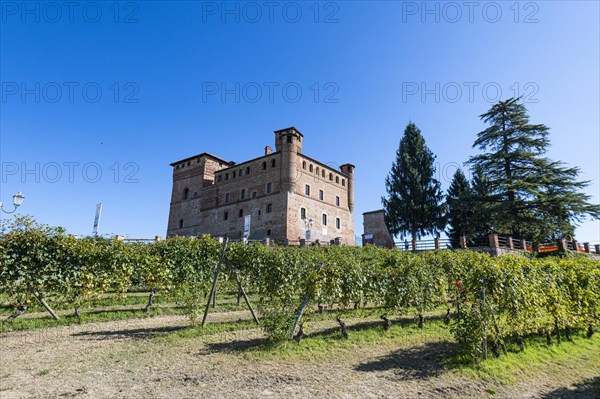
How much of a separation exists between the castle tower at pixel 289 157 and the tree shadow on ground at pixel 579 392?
2959 centimetres

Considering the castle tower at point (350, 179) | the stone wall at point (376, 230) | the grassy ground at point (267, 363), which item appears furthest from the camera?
the castle tower at point (350, 179)

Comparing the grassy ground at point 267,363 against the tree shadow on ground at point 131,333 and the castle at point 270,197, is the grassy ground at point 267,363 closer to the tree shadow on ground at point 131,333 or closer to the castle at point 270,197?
the tree shadow on ground at point 131,333

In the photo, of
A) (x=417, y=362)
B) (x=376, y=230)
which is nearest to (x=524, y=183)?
(x=376, y=230)

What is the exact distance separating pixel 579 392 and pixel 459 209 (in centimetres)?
2111

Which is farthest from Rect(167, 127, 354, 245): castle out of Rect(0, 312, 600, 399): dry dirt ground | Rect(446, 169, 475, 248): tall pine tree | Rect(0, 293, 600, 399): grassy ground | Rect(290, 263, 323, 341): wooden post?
Rect(0, 312, 600, 399): dry dirt ground

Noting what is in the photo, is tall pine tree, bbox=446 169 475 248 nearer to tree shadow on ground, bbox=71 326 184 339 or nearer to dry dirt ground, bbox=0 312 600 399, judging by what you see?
dry dirt ground, bbox=0 312 600 399

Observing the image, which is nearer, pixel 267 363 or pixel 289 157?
pixel 267 363

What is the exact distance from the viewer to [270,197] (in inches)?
1430

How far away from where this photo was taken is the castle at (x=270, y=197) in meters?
35.4

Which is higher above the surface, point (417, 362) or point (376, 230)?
point (376, 230)

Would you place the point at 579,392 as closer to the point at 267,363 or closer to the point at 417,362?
the point at 417,362

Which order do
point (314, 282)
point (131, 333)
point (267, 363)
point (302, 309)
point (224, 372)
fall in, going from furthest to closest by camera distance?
point (131, 333)
point (314, 282)
point (302, 309)
point (267, 363)
point (224, 372)

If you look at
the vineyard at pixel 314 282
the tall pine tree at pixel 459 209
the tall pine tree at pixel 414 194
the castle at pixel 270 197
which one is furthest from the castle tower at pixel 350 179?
the vineyard at pixel 314 282

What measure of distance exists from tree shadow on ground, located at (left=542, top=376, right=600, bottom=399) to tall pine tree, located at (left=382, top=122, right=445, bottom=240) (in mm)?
25811
